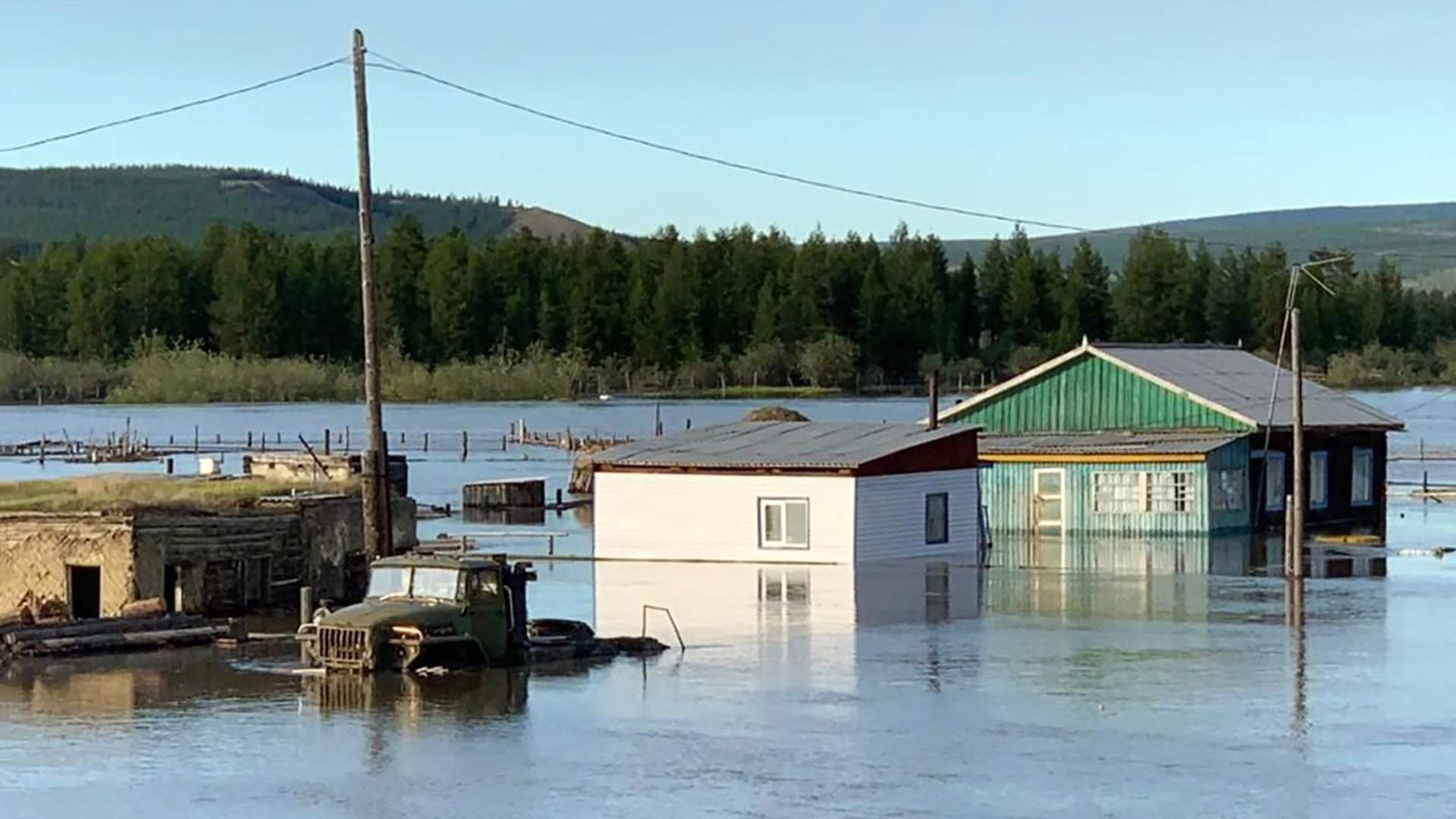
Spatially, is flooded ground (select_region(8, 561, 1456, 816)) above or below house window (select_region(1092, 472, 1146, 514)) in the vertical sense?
below

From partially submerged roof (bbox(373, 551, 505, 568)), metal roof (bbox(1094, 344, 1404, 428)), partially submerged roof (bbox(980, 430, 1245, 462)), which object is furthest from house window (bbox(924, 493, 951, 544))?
partially submerged roof (bbox(373, 551, 505, 568))

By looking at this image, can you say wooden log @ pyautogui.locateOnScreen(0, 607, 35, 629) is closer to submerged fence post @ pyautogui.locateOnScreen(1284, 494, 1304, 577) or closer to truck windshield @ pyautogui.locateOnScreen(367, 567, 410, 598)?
truck windshield @ pyautogui.locateOnScreen(367, 567, 410, 598)

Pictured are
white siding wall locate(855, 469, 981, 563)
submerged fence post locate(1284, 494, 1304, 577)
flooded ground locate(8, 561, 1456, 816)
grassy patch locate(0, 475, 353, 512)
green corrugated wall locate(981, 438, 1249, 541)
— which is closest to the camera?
flooded ground locate(8, 561, 1456, 816)

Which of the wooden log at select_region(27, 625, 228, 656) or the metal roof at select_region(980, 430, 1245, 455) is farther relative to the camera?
the metal roof at select_region(980, 430, 1245, 455)

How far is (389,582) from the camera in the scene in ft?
109

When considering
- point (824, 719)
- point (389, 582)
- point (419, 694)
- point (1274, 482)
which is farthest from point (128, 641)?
point (1274, 482)

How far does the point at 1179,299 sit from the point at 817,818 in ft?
518

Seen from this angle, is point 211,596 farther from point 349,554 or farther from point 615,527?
point 615,527

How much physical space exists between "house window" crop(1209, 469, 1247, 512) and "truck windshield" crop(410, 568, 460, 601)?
92.2ft

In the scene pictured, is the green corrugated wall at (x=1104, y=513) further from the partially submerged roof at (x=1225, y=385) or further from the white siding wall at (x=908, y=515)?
the white siding wall at (x=908, y=515)

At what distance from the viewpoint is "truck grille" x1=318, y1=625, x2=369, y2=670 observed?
32.7 metres

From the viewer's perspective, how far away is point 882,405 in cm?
15450

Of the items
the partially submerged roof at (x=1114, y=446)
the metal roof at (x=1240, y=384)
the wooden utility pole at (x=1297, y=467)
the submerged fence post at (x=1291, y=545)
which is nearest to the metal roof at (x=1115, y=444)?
the partially submerged roof at (x=1114, y=446)

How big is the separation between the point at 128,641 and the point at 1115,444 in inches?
1097
